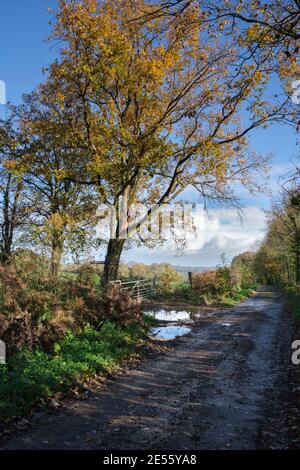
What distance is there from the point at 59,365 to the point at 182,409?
297 cm

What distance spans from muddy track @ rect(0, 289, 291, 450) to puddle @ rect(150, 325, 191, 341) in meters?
2.49

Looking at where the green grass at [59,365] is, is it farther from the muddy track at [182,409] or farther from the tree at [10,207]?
the tree at [10,207]

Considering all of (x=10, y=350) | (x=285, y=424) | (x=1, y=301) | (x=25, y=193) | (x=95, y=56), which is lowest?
(x=285, y=424)

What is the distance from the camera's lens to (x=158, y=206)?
20.5 meters

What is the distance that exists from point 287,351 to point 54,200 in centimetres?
1681

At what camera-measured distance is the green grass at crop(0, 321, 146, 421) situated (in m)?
7.36

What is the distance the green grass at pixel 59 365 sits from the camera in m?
7.36

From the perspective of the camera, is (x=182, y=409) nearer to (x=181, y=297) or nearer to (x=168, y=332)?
(x=168, y=332)

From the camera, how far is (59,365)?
9078 millimetres

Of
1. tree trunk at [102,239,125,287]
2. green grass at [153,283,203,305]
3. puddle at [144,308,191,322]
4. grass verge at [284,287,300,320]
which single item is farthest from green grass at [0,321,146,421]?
green grass at [153,283,203,305]

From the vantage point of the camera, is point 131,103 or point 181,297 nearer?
point 131,103

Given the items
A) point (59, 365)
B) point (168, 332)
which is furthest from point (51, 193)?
point (59, 365)
